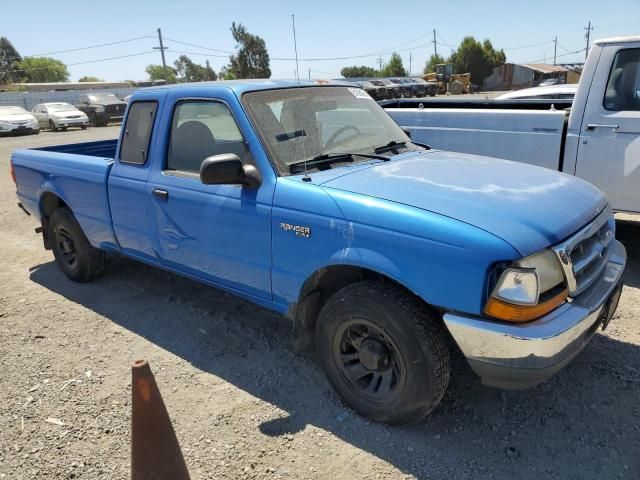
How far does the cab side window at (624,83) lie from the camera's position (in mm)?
4863

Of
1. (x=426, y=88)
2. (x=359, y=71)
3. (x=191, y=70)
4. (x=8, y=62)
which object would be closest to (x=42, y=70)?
(x=8, y=62)

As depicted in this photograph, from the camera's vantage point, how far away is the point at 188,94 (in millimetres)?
3703

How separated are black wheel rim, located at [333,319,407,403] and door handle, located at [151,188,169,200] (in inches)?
65.6

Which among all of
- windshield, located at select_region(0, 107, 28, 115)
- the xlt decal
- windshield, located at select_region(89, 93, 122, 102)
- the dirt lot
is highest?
windshield, located at select_region(89, 93, 122, 102)

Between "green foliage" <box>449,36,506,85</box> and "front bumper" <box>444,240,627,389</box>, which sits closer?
"front bumper" <box>444,240,627,389</box>

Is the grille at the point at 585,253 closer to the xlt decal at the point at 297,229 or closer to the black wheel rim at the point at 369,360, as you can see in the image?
the black wheel rim at the point at 369,360

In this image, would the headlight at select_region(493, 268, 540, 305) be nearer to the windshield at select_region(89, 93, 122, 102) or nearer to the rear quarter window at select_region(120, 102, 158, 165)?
the rear quarter window at select_region(120, 102, 158, 165)

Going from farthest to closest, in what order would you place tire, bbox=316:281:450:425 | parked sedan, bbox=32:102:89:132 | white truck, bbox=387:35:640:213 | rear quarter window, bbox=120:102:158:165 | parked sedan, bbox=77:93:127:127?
parked sedan, bbox=77:93:127:127 → parked sedan, bbox=32:102:89:132 → white truck, bbox=387:35:640:213 → rear quarter window, bbox=120:102:158:165 → tire, bbox=316:281:450:425

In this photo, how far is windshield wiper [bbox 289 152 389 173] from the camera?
3184 millimetres

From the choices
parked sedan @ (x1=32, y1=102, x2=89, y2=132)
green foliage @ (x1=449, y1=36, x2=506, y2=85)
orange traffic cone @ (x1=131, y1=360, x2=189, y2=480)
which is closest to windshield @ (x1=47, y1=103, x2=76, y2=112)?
parked sedan @ (x1=32, y1=102, x2=89, y2=132)

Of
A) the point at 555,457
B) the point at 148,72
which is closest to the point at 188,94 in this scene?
the point at 555,457

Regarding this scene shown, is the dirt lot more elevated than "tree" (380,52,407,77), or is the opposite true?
"tree" (380,52,407,77)

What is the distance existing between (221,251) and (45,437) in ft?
4.93

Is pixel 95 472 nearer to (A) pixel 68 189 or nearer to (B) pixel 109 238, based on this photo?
(B) pixel 109 238
